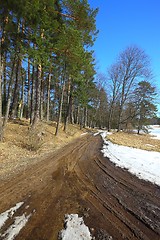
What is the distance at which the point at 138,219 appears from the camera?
2.98 meters

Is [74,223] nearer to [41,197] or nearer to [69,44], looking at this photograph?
[41,197]

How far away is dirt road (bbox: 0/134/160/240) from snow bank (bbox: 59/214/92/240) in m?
0.11

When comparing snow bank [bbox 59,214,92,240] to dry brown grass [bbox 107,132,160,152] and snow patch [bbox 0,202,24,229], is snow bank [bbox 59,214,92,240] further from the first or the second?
dry brown grass [bbox 107,132,160,152]

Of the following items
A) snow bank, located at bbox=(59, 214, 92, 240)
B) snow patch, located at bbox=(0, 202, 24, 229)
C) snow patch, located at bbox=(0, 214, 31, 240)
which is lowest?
snow patch, located at bbox=(0, 202, 24, 229)

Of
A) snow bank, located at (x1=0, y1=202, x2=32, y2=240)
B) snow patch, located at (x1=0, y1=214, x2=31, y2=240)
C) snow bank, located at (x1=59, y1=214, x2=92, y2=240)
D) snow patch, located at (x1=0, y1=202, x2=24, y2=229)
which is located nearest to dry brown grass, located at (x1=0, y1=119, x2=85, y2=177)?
snow patch, located at (x1=0, y1=202, x2=24, y2=229)

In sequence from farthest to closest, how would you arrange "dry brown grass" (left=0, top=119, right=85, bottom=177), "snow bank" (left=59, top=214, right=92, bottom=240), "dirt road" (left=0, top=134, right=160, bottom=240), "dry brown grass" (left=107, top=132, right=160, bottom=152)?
"dry brown grass" (left=107, top=132, right=160, bottom=152), "dry brown grass" (left=0, top=119, right=85, bottom=177), "dirt road" (left=0, top=134, right=160, bottom=240), "snow bank" (left=59, top=214, right=92, bottom=240)

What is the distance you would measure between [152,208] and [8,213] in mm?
2809

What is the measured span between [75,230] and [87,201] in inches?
40.3

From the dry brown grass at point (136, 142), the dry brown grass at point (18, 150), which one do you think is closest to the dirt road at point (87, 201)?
the dry brown grass at point (18, 150)

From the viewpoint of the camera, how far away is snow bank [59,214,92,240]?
2.47m

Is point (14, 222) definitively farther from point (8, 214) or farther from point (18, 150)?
point (18, 150)

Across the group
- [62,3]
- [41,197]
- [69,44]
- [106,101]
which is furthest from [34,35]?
[106,101]

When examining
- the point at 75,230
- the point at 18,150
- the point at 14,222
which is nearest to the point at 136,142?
the point at 18,150

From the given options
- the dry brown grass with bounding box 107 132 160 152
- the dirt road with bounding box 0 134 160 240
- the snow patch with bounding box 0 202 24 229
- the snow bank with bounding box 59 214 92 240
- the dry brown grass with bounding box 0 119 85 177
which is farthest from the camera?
the dry brown grass with bounding box 107 132 160 152
